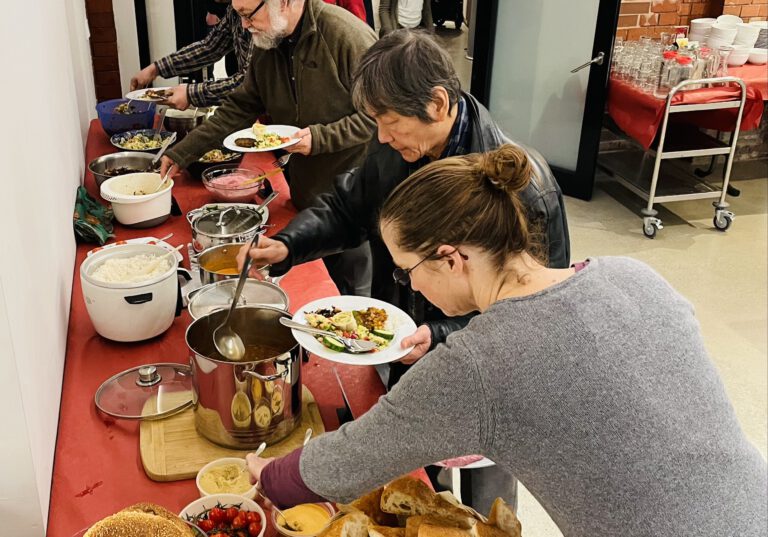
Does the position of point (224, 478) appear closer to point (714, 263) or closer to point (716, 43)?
point (714, 263)

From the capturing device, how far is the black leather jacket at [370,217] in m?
1.94

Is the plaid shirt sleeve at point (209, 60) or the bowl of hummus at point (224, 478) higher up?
the plaid shirt sleeve at point (209, 60)

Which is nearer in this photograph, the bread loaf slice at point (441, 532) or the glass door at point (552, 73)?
the bread loaf slice at point (441, 532)

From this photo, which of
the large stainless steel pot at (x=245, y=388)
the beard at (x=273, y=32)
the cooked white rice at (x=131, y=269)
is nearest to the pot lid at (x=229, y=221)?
the cooked white rice at (x=131, y=269)

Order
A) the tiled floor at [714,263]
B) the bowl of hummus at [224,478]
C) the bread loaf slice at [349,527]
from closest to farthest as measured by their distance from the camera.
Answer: the bread loaf slice at [349,527] < the bowl of hummus at [224,478] < the tiled floor at [714,263]

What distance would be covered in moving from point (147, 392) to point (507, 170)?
3.45 ft

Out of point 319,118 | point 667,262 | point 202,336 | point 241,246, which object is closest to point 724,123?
point 667,262

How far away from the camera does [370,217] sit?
2334mm

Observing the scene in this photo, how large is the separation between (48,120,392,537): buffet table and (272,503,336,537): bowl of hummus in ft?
0.12

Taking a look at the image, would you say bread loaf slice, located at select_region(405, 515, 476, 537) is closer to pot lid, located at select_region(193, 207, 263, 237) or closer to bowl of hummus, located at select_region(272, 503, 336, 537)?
bowl of hummus, located at select_region(272, 503, 336, 537)

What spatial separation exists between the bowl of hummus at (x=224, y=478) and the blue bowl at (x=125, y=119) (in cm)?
236

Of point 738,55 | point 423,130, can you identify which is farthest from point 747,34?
point 423,130

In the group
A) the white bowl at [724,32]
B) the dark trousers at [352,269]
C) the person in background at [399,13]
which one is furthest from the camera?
the person in background at [399,13]

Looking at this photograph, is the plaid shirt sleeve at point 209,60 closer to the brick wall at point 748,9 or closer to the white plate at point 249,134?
the white plate at point 249,134
